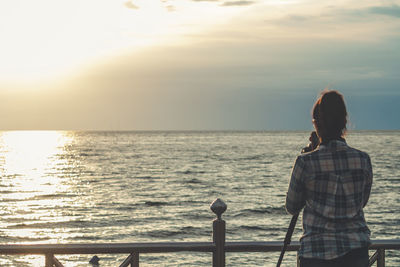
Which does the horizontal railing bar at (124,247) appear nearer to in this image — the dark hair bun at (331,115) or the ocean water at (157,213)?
the dark hair bun at (331,115)

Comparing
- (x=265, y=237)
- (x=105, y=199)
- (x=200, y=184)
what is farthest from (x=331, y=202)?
(x=200, y=184)

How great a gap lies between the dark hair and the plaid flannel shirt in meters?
0.06

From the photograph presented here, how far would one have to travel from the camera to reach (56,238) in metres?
21.6

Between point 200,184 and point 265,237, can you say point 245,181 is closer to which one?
point 200,184

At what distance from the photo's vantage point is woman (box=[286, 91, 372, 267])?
10.3 feet

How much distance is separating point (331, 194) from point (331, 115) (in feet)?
1.49

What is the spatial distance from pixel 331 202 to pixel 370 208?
26.8 metres

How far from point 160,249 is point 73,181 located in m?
46.5

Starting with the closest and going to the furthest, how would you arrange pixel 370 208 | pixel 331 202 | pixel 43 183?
pixel 331 202, pixel 370 208, pixel 43 183

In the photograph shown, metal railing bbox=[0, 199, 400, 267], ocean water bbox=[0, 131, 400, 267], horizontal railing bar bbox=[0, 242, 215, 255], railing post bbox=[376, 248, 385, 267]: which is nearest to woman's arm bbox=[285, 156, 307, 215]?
metal railing bbox=[0, 199, 400, 267]

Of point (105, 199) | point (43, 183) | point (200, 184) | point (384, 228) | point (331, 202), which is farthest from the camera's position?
point (43, 183)

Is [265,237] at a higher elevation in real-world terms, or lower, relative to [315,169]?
lower

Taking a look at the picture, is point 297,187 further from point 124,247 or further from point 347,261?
point 124,247

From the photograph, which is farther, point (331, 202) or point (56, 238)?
point (56, 238)
